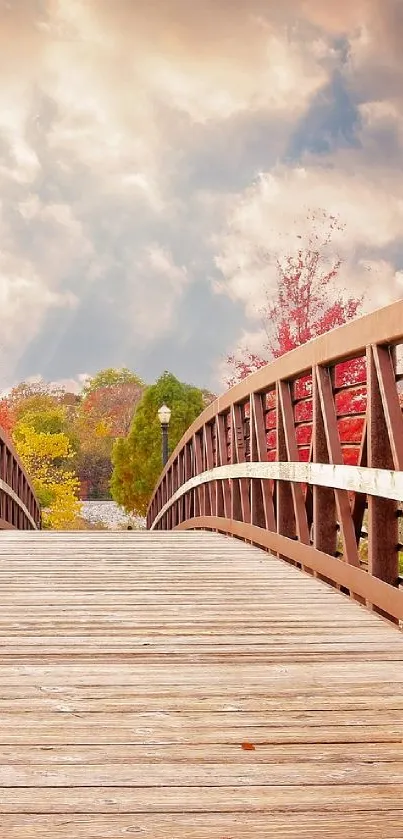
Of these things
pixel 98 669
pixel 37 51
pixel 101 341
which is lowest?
pixel 98 669

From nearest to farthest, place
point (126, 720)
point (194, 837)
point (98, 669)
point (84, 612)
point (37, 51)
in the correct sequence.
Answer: point (194, 837) < point (126, 720) < point (98, 669) < point (84, 612) < point (37, 51)

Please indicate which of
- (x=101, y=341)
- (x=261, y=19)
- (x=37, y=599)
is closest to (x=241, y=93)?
(x=261, y=19)

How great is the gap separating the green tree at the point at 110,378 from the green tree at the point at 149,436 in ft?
129

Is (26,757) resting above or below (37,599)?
below

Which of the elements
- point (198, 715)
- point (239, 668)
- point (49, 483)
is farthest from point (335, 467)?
point (49, 483)

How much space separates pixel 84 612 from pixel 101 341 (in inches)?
→ 4111

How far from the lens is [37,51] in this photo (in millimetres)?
78375

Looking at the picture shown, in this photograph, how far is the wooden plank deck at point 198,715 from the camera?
2285mm

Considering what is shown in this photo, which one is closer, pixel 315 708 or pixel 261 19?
pixel 315 708

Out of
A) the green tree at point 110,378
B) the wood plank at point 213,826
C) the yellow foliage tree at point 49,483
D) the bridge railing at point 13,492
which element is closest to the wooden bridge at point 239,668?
the wood plank at point 213,826

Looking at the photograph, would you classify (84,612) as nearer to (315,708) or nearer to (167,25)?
(315,708)

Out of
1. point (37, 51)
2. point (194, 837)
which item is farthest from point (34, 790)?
point (37, 51)

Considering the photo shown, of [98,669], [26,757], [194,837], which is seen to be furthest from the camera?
[98,669]

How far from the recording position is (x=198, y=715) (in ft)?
9.67
